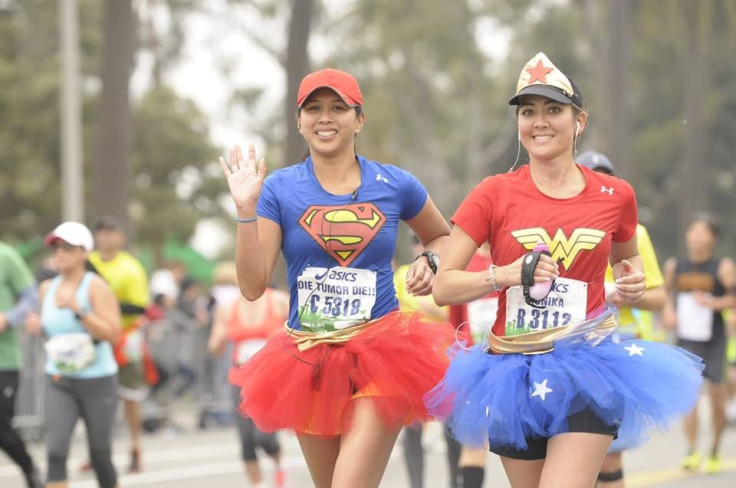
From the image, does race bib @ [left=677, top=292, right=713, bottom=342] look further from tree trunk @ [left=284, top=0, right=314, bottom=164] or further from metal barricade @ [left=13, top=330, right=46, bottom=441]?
tree trunk @ [left=284, top=0, right=314, bottom=164]

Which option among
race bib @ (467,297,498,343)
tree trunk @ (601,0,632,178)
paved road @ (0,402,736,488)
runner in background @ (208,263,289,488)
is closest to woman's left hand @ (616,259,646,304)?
race bib @ (467,297,498,343)

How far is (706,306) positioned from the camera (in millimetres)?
13320

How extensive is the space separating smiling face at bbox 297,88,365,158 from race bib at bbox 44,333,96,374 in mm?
3726

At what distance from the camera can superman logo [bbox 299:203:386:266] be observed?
591cm

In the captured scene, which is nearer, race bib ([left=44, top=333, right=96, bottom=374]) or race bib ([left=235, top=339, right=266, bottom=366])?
race bib ([left=44, top=333, right=96, bottom=374])

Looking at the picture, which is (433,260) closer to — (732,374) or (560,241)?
(560,241)

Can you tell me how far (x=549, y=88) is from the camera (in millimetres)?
5402

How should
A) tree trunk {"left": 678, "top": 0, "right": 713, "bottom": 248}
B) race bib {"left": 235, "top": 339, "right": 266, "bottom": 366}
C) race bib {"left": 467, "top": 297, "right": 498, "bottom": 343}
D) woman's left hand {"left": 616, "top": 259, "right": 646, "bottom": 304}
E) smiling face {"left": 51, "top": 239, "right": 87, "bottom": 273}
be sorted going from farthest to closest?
1. tree trunk {"left": 678, "top": 0, "right": 713, "bottom": 248}
2. race bib {"left": 235, "top": 339, "right": 266, "bottom": 366}
3. race bib {"left": 467, "top": 297, "right": 498, "bottom": 343}
4. smiling face {"left": 51, "top": 239, "right": 87, "bottom": 273}
5. woman's left hand {"left": 616, "top": 259, "right": 646, "bottom": 304}

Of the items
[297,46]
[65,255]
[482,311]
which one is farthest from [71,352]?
[297,46]

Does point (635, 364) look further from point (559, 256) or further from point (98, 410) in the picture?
point (98, 410)

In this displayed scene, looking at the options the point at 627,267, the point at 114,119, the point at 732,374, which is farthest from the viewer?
the point at 114,119

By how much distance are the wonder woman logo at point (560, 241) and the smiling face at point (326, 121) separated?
992 millimetres

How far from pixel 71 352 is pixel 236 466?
498 cm

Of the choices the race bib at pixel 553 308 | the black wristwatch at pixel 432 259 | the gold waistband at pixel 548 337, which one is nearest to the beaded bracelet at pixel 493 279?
the race bib at pixel 553 308
